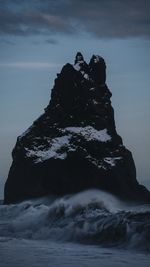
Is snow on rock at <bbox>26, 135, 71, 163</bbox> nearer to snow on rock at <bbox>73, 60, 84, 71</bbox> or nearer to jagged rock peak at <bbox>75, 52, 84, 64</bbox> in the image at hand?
snow on rock at <bbox>73, 60, 84, 71</bbox>

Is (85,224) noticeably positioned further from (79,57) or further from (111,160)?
(79,57)

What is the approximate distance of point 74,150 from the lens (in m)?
64.3

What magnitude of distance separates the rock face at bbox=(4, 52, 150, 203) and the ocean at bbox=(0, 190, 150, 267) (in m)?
12.6

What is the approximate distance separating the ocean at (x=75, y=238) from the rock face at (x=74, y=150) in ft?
→ 41.4

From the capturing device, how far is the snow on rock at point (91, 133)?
65738 millimetres

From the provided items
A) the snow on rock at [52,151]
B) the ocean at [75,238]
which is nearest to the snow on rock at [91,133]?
the snow on rock at [52,151]

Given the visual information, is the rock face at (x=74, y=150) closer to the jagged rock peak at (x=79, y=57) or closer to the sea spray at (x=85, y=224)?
the jagged rock peak at (x=79, y=57)

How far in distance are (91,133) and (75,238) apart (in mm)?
33489

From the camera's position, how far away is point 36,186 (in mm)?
63969

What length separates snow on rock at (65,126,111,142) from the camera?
6574 centimetres

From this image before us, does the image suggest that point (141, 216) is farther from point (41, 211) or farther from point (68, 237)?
point (41, 211)

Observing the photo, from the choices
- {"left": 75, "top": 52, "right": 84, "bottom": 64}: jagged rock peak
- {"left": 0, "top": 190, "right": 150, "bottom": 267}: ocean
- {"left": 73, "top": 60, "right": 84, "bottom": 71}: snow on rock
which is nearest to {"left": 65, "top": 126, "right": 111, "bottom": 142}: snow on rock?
{"left": 73, "top": 60, "right": 84, "bottom": 71}: snow on rock

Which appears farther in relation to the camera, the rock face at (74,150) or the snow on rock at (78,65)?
the snow on rock at (78,65)

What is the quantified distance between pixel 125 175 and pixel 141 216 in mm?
31177
